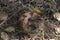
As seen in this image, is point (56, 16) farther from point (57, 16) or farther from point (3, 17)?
point (3, 17)

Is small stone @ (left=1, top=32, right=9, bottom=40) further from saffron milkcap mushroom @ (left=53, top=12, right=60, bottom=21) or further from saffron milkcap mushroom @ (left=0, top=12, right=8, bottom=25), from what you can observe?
saffron milkcap mushroom @ (left=53, top=12, right=60, bottom=21)

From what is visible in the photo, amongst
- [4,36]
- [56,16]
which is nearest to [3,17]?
[4,36]

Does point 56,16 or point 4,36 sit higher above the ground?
point 56,16

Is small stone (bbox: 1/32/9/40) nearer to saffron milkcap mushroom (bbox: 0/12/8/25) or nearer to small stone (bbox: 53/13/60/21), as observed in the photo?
saffron milkcap mushroom (bbox: 0/12/8/25)

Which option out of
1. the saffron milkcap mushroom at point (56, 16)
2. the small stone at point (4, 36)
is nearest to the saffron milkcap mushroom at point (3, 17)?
the small stone at point (4, 36)

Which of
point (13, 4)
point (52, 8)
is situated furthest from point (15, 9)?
point (52, 8)

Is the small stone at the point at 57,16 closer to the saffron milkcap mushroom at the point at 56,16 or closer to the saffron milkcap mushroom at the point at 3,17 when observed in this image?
the saffron milkcap mushroom at the point at 56,16

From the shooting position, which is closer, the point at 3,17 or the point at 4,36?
the point at 4,36

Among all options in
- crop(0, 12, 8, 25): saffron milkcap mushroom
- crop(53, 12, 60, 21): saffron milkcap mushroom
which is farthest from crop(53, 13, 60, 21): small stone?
crop(0, 12, 8, 25): saffron milkcap mushroom

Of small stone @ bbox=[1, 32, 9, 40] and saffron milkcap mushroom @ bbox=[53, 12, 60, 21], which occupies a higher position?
saffron milkcap mushroom @ bbox=[53, 12, 60, 21]

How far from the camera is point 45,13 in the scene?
201 cm

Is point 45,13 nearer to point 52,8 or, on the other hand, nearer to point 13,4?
point 52,8

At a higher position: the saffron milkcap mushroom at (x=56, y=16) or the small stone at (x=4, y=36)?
the saffron milkcap mushroom at (x=56, y=16)

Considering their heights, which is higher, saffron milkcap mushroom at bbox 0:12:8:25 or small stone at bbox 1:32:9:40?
saffron milkcap mushroom at bbox 0:12:8:25
